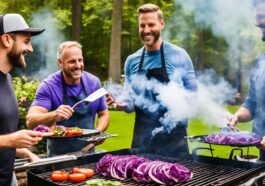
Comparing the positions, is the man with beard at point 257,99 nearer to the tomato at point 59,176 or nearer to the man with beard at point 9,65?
the tomato at point 59,176

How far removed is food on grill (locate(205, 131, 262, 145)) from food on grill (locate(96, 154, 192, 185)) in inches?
23.6

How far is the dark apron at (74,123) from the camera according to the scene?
495cm

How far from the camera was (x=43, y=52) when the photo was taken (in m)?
20.3

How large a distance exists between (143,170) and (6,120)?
1.32 meters

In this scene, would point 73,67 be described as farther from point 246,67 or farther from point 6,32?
point 246,67

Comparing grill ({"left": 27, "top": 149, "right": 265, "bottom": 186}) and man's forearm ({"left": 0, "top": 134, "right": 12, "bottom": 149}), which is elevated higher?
man's forearm ({"left": 0, "top": 134, "right": 12, "bottom": 149})

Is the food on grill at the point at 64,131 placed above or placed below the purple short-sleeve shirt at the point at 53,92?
below

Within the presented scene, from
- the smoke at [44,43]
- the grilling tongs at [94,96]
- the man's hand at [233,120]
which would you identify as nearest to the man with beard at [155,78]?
the grilling tongs at [94,96]

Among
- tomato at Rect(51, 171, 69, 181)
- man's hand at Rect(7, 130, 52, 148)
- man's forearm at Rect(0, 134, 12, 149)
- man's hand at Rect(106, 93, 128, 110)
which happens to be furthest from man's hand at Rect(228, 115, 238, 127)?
man's forearm at Rect(0, 134, 12, 149)

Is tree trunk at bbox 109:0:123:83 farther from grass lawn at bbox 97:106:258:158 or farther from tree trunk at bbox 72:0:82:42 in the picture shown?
grass lawn at bbox 97:106:258:158

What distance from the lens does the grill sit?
355cm

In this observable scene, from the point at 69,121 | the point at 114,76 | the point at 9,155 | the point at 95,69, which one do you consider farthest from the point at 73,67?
the point at 95,69

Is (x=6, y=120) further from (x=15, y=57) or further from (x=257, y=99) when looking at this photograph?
(x=257, y=99)

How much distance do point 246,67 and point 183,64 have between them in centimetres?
1260
